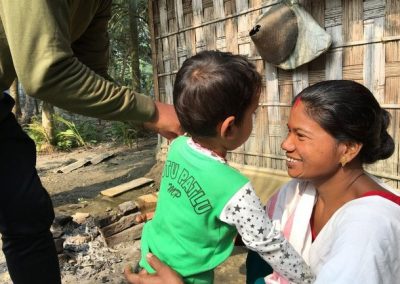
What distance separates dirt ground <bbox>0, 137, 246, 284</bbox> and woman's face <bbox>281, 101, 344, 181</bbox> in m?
1.79

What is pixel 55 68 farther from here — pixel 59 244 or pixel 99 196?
pixel 99 196

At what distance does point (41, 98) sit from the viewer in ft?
5.47

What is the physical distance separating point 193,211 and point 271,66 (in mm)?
2855

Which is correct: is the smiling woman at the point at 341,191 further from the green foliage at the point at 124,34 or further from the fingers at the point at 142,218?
the green foliage at the point at 124,34

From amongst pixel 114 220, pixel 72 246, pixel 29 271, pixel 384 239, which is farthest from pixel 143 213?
pixel 384 239

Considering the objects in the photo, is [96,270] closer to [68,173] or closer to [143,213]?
[143,213]

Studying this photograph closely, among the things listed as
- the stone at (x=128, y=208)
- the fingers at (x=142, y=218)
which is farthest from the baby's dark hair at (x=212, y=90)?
the stone at (x=128, y=208)

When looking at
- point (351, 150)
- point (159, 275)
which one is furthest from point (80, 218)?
point (351, 150)

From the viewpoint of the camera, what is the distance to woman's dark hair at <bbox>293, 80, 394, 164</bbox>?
4.86 feet

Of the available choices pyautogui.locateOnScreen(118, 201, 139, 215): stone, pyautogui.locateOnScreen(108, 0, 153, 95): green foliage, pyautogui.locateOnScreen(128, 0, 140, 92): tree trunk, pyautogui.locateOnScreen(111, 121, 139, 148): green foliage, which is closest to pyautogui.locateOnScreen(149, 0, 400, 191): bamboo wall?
pyautogui.locateOnScreen(118, 201, 139, 215): stone

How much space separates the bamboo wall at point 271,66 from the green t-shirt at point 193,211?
7.41 ft

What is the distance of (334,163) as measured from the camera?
155 centimetres

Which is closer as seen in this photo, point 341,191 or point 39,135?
point 341,191

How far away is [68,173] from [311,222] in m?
5.92
